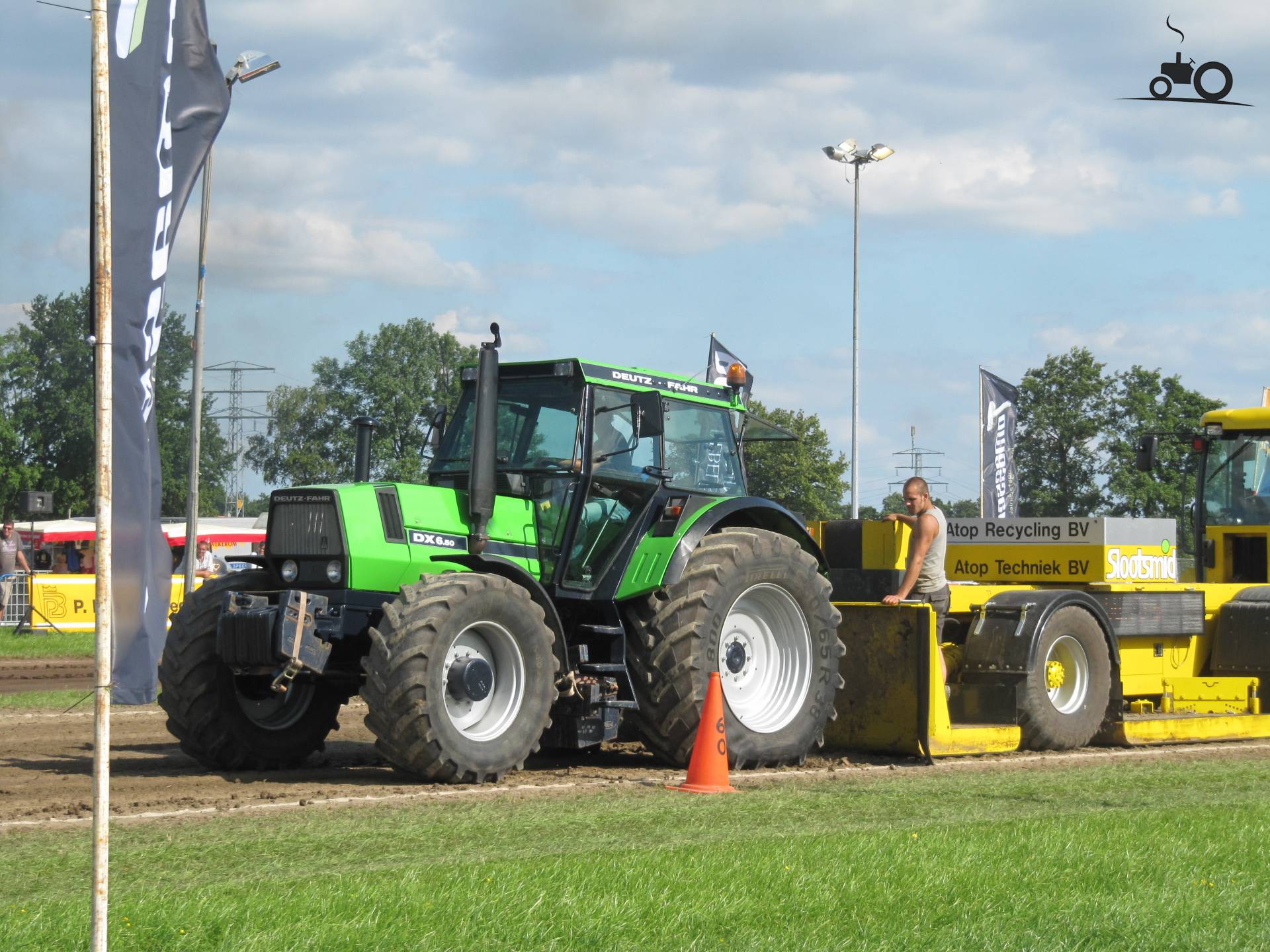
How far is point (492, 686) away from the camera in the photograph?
9.34 m

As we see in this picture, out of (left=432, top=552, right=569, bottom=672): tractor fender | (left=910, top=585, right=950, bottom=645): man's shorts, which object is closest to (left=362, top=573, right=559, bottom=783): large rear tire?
(left=432, top=552, right=569, bottom=672): tractor fender

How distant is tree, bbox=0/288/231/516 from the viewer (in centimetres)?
7712

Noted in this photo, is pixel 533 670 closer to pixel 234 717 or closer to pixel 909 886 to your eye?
pixel 234 717

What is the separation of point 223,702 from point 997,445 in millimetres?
24152

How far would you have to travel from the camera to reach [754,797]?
28.9ft

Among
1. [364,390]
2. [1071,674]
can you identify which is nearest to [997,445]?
[1071,674]

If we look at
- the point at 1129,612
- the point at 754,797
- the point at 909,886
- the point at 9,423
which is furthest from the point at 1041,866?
the point at 9,423

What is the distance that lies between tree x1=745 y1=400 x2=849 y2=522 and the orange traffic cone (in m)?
41.1

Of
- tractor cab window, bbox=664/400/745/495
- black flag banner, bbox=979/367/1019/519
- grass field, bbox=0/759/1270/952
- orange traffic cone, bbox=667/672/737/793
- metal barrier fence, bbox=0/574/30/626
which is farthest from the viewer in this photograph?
black flag banner, bbox=979/367/1019/519

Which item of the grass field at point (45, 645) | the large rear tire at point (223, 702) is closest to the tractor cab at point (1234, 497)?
the large rear tire at point (223, 702)

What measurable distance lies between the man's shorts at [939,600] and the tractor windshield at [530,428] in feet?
9.45

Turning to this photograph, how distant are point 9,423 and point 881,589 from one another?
72.6 m

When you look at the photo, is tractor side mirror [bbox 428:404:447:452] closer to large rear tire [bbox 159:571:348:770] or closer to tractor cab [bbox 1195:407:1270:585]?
large rear tire [bbox 159:571:348:770]

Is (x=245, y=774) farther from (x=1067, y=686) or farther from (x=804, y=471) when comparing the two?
(x=804, y=471)
